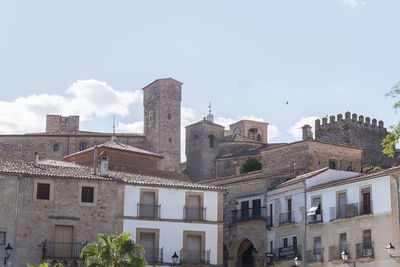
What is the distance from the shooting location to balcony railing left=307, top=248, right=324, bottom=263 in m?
43.6

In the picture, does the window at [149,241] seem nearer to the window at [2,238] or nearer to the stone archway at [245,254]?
the window at [2,238]

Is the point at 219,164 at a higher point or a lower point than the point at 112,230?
higher

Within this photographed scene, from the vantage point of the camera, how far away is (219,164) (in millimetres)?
77438

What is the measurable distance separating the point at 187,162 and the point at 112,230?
41013 millimetres

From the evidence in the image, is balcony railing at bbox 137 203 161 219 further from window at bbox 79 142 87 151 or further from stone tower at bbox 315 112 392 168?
window at bbox 79 142 87 151

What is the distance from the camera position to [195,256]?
139ft

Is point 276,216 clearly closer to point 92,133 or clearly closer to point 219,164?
point 219,164

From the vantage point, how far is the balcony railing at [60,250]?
127 feet

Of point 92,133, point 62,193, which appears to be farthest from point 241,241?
point 92,133

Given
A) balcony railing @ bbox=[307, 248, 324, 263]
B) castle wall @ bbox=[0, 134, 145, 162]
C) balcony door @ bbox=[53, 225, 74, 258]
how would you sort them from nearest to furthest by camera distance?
1. balcony door @ bbox=[53, 225, 74, 258]
2. balcony railing @ bbox=[307, 248, 324, 263]
3. castle wall @ bbox=[0, 134, 145, 162]

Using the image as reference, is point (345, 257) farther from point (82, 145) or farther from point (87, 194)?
point (82, 145)

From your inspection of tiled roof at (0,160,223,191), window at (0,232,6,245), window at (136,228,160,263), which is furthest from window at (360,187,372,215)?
window at (0,232,6,245)

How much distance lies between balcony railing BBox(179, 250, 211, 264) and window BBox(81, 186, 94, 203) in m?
5.98

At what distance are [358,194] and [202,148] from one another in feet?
125
